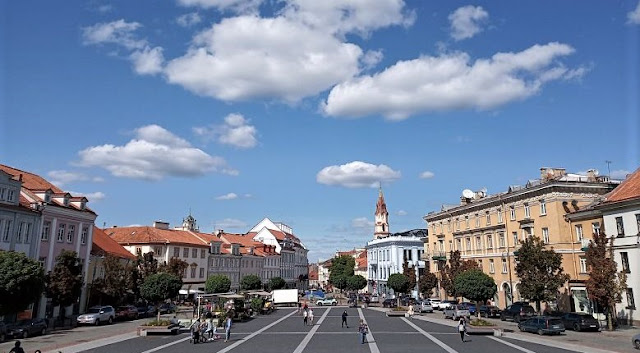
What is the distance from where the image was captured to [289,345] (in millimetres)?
28891

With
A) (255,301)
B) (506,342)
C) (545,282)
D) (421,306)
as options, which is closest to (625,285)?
(545,282)

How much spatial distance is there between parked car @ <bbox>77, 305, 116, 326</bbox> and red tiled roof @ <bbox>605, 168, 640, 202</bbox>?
46.9 m

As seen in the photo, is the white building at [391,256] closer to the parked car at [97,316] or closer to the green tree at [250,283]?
the green tree at [250,283]

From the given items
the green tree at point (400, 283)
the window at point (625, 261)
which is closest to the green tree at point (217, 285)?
the green tree at point (400, 283)

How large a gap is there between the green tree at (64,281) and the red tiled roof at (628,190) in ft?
154

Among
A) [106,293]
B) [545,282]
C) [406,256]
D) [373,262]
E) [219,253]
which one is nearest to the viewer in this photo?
[545,282]

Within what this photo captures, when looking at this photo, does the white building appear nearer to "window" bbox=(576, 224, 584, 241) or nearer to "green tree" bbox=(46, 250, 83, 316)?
"window" bbox=(576, 224, 584, 241)

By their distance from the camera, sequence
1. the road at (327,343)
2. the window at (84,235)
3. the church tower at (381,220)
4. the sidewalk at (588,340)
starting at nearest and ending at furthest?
1. the road at (327,343)
2. the sidewalk at (588,340)
3. the window at (84,235)
4. the church tower at (381,220)

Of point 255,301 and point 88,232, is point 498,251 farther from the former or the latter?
point 88,232

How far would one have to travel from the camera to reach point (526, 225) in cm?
5372

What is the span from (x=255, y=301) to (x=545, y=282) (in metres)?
31.9

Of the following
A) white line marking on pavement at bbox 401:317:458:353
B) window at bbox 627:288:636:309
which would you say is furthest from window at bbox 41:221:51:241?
window at bbox 627:288:636:309

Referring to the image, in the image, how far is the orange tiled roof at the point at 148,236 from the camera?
240 ft

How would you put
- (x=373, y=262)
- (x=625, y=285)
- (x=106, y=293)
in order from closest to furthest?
(x=625, y=285)
(x=106, y=293)
(x=373, y=262)
